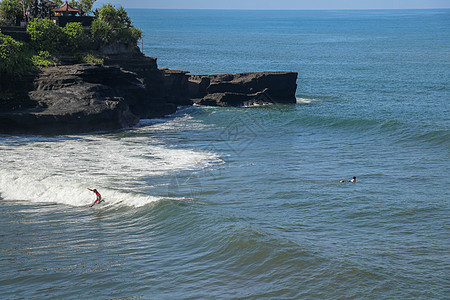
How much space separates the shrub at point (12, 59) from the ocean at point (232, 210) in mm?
5558

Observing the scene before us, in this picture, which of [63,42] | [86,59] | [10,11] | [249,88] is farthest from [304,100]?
[10,11]

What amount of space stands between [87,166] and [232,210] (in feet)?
29.4

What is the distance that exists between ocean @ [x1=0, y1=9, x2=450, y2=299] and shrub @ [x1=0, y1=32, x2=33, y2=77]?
18.2ft

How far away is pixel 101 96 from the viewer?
3650cm

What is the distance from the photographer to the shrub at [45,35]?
40.4m

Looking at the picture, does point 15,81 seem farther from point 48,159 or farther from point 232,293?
point 232,293

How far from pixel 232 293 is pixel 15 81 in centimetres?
2809

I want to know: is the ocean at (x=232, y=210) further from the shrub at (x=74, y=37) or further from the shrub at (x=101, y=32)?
the shrub at (x=74, y=37)

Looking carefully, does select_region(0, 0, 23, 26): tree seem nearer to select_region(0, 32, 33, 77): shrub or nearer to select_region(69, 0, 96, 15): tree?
select_region(69, 0, 96, 15): tree

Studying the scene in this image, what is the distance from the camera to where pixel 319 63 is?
8300 centimetres

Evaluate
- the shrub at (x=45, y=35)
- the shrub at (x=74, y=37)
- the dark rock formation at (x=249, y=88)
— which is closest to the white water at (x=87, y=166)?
the shrub at (x=45, y=35)

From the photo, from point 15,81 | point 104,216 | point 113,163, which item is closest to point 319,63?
point 15,81

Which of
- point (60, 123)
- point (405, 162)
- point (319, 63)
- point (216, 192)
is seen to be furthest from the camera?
point (319, 63)

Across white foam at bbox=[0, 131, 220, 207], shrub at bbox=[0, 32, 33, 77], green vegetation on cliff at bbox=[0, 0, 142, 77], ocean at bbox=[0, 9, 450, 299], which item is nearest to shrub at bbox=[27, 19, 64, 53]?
green vegetation on cliff at bbox=[0, 0, 142, 77]
